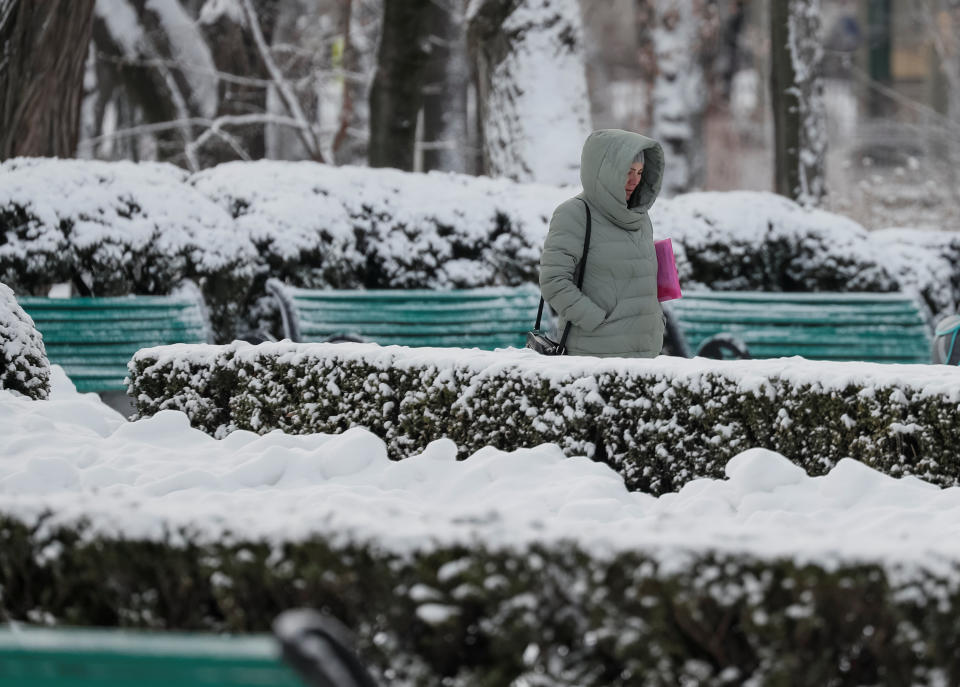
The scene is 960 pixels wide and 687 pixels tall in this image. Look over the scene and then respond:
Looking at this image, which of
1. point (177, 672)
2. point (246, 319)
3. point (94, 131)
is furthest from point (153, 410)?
point (94, 131)

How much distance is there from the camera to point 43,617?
2.97 metres

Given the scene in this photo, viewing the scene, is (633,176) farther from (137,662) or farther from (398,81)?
(398,81)

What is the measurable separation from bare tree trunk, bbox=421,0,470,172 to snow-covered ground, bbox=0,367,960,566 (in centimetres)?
1281

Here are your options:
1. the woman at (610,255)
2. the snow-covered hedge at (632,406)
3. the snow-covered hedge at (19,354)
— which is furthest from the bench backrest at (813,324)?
the snow-covered hedge at (19,354)

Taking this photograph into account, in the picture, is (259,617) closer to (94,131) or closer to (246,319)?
(246,319)

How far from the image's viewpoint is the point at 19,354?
223 inches

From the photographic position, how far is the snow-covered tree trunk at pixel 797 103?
1282 cm

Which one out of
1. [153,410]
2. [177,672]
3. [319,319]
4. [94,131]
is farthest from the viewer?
[94,131]

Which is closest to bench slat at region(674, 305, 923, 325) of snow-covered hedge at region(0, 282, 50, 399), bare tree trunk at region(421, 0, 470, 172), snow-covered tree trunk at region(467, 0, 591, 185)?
snow-covered tree trunk at region(467, 0, 591, 185)

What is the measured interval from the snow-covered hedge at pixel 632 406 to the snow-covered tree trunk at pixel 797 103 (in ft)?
26.1

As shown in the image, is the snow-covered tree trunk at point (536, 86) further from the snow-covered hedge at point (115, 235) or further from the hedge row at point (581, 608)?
the hedge row at point (581, 608)

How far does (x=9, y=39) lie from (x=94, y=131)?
13.0 m

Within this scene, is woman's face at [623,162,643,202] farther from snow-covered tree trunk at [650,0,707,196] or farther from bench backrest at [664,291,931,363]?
snow-covered tree trunk at [650,0,707,196]

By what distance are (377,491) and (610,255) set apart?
2061mm
